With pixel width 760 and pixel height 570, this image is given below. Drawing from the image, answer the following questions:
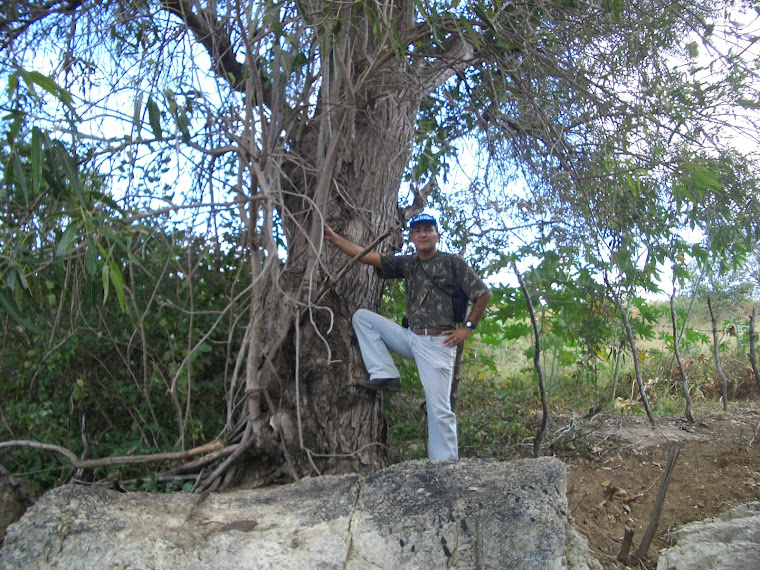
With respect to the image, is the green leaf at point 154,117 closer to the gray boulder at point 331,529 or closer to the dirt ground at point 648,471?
the gray boulder at point 331,529

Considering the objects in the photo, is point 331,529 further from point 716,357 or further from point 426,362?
point 716,357

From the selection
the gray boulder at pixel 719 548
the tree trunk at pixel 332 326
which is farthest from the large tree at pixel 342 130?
the gray boulder at pixel 719 548

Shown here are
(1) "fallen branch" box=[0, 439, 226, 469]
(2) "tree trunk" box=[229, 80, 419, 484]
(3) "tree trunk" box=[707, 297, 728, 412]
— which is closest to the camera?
(1) "fallen branch" box=[0, 439, 226, 469]

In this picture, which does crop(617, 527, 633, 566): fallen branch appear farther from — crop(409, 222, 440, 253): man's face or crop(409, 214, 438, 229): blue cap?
crop(409, 214, 438, 229): blue cap

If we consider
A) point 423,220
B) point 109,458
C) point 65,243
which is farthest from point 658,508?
point 65,243

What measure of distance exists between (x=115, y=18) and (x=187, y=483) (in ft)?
10.4

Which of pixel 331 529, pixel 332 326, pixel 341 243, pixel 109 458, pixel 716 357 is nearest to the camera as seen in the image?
pixel 331 529

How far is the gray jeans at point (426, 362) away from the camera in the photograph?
4.63 metres

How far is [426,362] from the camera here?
15.7 ft

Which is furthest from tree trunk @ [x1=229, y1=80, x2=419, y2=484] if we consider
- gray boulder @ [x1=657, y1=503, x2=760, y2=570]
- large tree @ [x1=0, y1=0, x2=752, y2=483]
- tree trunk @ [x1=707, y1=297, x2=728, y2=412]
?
tree trunk @ [x1=707, y1=297, x2=728, y2=412]

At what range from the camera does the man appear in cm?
464

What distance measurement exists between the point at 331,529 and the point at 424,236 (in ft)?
7.56

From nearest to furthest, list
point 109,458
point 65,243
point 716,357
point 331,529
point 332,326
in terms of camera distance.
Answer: point 65,243 → point 331,529 → point 109,458 → point 332,326 → point 716,357

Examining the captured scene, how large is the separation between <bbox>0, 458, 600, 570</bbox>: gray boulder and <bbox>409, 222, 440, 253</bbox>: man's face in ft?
6.18
